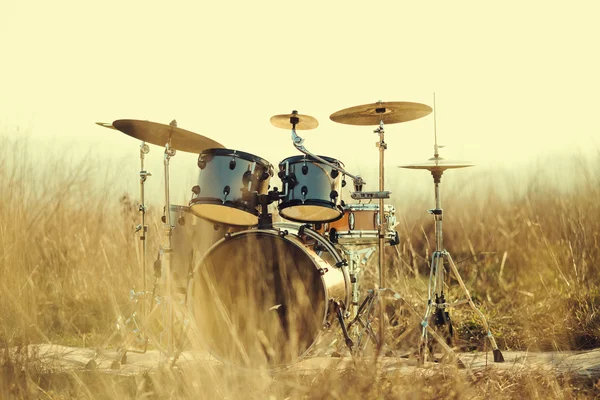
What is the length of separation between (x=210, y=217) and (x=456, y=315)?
246 centimetres

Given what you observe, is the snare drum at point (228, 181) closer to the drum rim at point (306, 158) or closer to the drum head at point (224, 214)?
the drum head at point (224, 214)

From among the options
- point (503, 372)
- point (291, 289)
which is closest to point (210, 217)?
point (291, 289)

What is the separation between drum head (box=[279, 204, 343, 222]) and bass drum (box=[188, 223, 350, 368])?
0.42 feet

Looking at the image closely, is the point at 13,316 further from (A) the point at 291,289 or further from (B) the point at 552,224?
(B) the point at 552,224

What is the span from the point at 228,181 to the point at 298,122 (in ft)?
2.94

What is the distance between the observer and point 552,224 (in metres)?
6.36

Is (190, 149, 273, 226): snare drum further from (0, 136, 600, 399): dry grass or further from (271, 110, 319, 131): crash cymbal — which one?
(0, 136, 600, 399): dry grass

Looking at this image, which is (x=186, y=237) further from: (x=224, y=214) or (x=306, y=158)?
(x=306, y=158)

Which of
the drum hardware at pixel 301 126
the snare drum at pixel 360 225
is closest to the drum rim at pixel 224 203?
the drum hardware at pixel 301 126

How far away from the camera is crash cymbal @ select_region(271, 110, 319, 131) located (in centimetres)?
470

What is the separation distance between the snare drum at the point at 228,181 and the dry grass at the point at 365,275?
112 centimetres

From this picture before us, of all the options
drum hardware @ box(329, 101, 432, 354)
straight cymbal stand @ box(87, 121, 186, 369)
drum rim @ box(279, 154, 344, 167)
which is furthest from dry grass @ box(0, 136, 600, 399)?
drum rim @ box(279, 154, 344, 167)

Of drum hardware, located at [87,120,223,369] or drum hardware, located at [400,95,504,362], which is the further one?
drum hardware, located at [400,95,504,362]

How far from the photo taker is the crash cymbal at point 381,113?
425 cm
